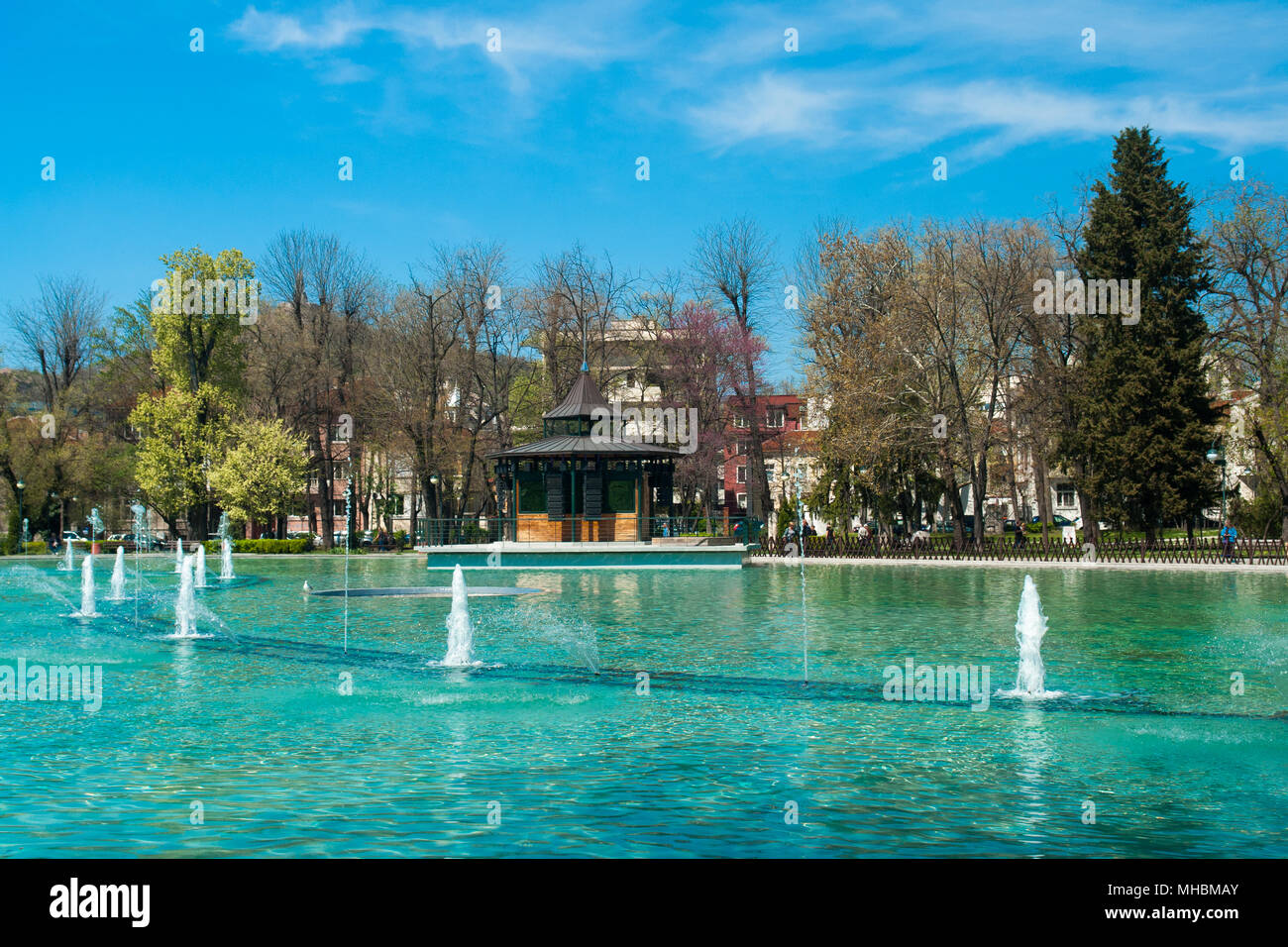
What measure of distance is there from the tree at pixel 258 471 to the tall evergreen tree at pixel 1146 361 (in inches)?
1612

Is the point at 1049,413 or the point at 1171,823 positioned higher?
the point at 1049,413

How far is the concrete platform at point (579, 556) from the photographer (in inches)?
1711

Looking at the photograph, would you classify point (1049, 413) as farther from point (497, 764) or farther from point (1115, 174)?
point (497, 764)

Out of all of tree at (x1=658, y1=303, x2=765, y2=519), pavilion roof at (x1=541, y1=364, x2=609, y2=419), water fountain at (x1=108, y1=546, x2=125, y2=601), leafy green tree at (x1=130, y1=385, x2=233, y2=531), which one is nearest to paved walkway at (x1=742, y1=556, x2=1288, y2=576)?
pavilion roof at (x1=541, y1=364, x2=609, y2=419)

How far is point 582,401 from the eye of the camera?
162 feet

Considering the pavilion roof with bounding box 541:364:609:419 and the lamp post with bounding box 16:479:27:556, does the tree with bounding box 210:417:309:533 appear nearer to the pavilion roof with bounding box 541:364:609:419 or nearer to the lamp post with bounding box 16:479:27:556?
the lamp post with bounding box 16:479:27:556

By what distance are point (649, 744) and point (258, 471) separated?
53.4 metres

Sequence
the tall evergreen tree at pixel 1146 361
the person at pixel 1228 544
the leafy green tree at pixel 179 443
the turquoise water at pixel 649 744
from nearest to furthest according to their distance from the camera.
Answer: the turquoise water at pixel 649 744 → the person at pixel 1228 544 → the tall evergreen tree at pixel 1146 361 → the leafy green tree at pixel 179 443

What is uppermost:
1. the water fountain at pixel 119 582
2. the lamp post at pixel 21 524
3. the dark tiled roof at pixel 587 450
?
the dark tiled roof at pixel 587 450

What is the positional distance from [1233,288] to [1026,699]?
135ft

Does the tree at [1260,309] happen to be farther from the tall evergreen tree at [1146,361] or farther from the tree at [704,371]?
the tree at [704,371]

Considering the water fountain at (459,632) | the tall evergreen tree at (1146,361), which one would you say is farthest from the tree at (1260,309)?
the water fountain at (459,632)

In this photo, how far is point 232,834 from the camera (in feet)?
24.9
